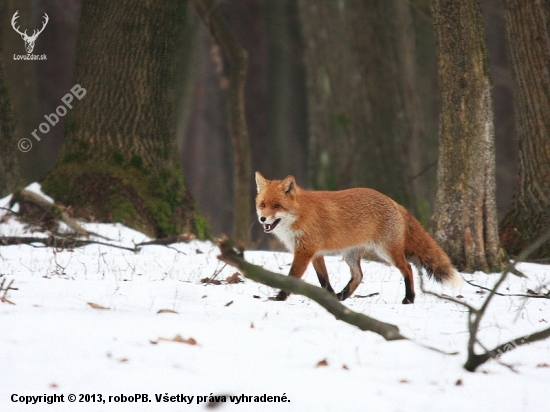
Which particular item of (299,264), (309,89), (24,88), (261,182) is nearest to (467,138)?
(261,182)

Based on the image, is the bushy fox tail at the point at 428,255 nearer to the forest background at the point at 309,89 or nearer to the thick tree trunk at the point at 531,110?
the forest background at the point at 309,89

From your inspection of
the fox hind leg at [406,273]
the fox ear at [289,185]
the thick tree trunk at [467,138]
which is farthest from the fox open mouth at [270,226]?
the thick tree trunk at [467,138]

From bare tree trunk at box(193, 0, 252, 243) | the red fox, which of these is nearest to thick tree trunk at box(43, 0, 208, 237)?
the red fox

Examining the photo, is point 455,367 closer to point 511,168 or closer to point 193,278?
point 193,278

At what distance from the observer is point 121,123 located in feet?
33.4

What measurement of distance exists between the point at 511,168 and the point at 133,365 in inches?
1061

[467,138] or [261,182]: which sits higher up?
[467,138]

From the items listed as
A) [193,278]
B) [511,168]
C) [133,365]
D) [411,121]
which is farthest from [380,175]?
Result: [511,168]

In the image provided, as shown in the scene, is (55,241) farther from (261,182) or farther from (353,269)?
(353,269)

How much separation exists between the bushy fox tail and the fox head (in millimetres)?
1311

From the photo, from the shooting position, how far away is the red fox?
293 inches

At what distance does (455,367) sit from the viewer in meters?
4.96

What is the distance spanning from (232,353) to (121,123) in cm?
604

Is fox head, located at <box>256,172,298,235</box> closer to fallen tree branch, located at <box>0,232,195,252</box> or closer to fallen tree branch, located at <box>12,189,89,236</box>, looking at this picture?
fallen tree branch, located at <box>0,232,195,252</box>
